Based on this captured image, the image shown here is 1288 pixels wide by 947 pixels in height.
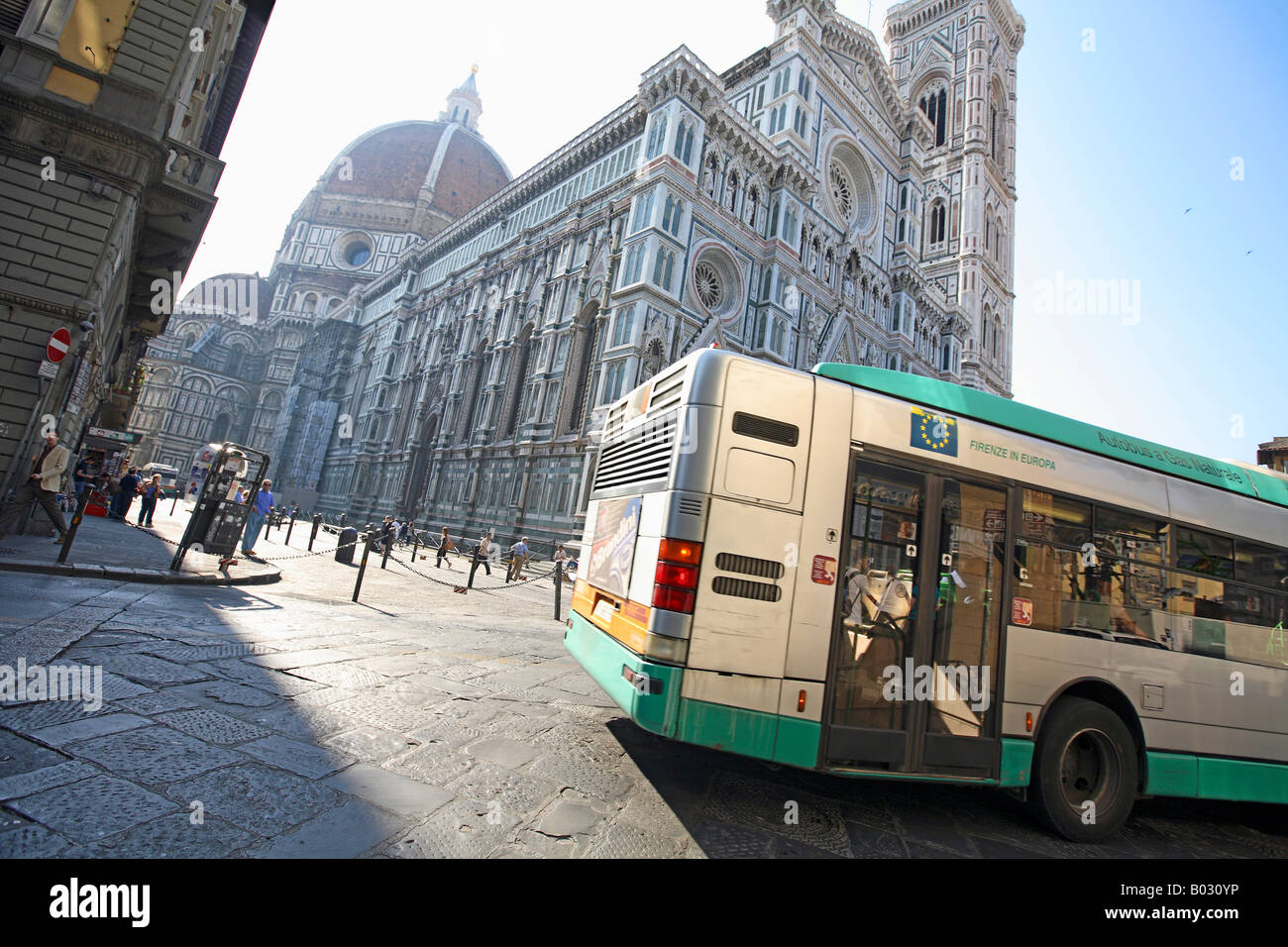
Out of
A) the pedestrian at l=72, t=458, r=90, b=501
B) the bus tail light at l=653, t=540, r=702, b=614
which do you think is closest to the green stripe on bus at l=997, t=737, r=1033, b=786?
the bus tail light at l=653, t=540, r=702, b=614

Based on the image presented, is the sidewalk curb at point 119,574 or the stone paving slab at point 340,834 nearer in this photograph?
the stone paving slab at point 340,834

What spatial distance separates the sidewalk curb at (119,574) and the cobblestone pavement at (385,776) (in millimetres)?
973

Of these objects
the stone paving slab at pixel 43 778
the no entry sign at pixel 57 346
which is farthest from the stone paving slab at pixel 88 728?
the no entry sign at pixel 57 346

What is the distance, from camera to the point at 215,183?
Result: 12.1 m

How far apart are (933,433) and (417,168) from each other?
80.0 meters

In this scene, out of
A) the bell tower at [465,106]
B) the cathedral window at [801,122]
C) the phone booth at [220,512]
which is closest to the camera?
the phone booth at [220,512]

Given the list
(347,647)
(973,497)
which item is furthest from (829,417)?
(347,647)

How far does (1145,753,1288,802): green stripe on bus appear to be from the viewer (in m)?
4.02

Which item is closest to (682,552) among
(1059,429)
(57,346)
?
(1059,429)

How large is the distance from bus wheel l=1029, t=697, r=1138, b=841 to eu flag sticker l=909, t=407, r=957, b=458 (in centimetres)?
190

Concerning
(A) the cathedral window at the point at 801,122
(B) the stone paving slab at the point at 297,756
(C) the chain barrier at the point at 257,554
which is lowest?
(B) the stone paving slab at the point at 297,756

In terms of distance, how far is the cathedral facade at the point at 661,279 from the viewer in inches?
964

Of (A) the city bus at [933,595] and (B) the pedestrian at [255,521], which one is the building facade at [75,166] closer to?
(B) the pedestrian at [255,521]

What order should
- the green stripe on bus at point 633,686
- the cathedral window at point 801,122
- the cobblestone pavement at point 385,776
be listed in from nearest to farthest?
1. the cobblestone pavement at point 385,776
2. the green stripe on bus at point 633,686
3. the cathedral window at point 801,122
